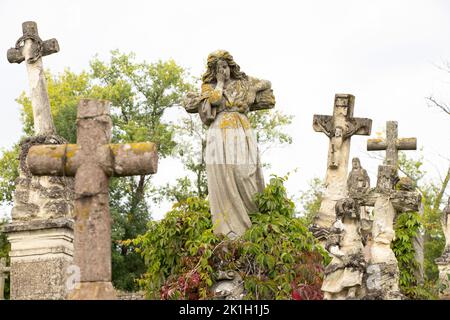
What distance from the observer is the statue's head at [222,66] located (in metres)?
16.1

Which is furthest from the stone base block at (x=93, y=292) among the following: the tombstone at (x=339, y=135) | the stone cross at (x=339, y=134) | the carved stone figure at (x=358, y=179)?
the stone cross at (x=339, y=134)

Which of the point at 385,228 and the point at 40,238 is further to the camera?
the point at 40,238

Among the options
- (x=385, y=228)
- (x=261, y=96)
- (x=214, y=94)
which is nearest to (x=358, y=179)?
(x=261, y=96)

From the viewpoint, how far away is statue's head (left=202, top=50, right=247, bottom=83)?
16.1 meters

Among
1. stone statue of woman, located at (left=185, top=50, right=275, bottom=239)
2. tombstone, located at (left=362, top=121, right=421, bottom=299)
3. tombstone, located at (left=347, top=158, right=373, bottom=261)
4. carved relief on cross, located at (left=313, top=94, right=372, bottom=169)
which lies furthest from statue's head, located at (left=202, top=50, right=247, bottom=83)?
carved relief on cross, located at (left=313, top=94, right=372, bottom=169)

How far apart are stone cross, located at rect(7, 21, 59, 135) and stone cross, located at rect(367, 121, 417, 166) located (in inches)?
208

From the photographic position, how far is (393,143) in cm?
2088

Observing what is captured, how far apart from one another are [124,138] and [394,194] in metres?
26.5

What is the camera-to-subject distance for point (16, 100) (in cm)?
4575

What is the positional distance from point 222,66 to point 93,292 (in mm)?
5812

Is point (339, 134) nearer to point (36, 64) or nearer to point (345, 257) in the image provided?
point (36, 64)

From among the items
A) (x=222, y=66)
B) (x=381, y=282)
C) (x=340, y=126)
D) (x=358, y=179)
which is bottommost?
(x=381, y=282)

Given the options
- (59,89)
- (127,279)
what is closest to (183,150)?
(59,89)

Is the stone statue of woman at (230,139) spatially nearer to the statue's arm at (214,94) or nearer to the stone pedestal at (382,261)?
the statue's arm at (214,94)
